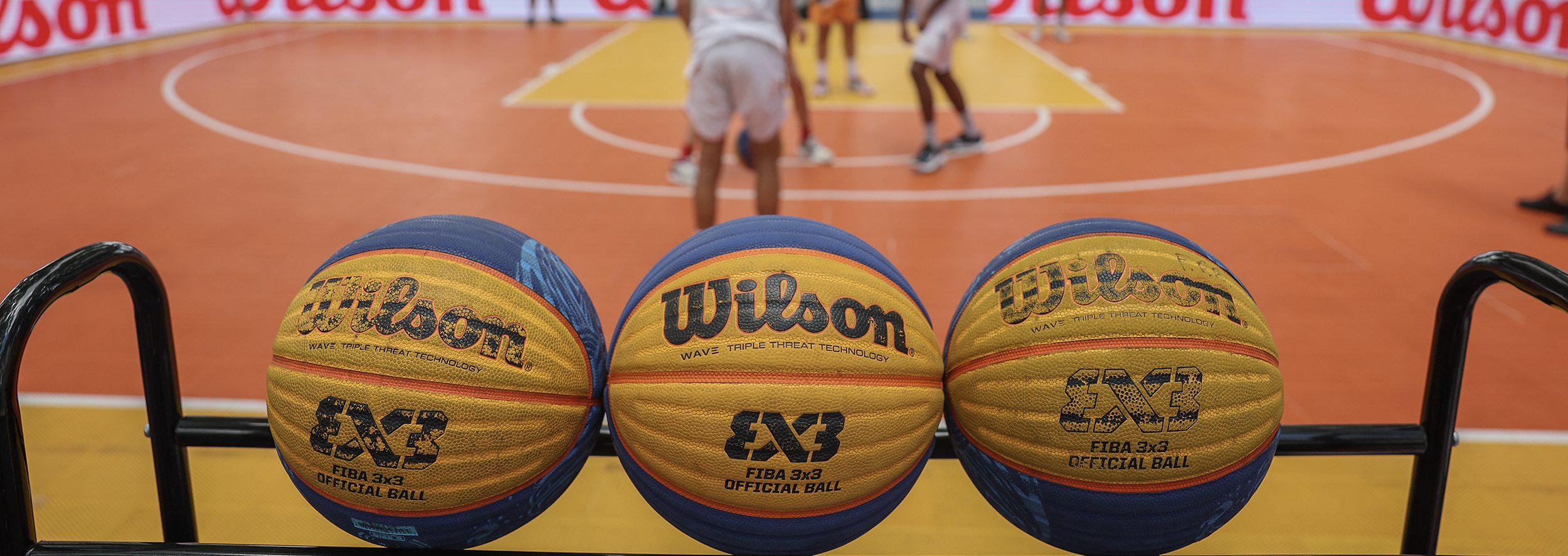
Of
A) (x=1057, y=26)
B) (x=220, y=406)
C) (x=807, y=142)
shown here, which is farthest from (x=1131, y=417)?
(x=1057, y=26)

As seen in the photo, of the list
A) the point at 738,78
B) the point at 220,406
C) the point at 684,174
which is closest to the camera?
the point at 220,406

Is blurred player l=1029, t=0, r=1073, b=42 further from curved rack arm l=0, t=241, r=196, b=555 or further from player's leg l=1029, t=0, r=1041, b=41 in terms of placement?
curved rack arm l=0, t=241, r=196, b=555

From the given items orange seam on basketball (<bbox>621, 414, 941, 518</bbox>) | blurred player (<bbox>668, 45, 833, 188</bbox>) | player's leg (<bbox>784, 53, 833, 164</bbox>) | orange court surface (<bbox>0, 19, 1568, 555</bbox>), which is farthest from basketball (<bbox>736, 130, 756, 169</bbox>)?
orange seam on basketball (<bbox>621, 414, 941, 518</bbox>)

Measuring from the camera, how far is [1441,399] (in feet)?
5.55

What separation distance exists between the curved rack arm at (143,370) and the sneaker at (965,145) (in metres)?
6.13

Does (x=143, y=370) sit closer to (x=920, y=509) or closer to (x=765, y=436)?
(x=765, y=436)

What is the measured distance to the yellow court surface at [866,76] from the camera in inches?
373

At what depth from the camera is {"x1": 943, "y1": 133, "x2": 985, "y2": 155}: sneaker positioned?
7398 millimetres

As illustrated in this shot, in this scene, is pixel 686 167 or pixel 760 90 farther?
pixel 686 167

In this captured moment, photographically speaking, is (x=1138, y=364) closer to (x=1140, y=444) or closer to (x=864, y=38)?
(x=1140, y=444)

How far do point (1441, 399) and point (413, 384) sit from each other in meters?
1.59

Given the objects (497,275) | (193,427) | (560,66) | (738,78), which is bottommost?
(560,66)

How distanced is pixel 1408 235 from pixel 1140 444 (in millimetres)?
5090

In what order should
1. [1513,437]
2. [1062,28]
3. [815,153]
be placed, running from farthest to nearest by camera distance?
[1062,28] → [815,153] → [1513,437]
